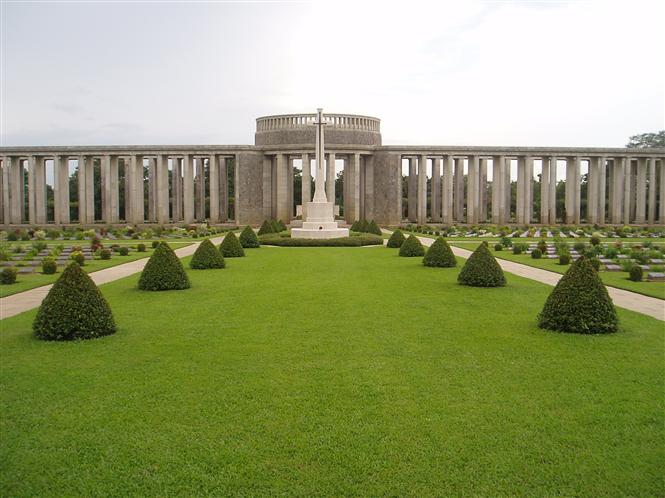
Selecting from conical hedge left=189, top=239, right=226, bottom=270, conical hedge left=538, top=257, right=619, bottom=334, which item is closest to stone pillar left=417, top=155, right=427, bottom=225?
conical hedge left=189, top=239, right=226, bottom=270

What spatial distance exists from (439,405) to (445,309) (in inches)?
291

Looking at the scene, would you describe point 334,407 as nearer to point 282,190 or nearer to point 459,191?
point 282,190

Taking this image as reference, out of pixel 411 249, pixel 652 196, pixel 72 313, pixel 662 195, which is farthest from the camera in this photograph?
pixel 662 195

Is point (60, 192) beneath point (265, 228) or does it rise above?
above

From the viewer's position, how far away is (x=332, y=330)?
13641mm

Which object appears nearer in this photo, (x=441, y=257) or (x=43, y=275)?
(x=43, y=275)

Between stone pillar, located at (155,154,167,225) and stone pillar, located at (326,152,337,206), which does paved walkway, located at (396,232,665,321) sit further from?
stone pillar, located at (155,154,167,225)

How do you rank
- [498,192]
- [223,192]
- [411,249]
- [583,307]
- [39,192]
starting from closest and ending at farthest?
[583,307] → [411,249] → [39,192] → [498,192] → [223,192]

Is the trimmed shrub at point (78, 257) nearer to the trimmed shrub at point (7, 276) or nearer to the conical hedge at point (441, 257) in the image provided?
the trimmed shrub at point (7, 276)

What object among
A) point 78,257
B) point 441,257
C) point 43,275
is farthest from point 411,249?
point 43,275

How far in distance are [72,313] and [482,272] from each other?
1224 cm

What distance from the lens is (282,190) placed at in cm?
6912

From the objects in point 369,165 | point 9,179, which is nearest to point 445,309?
point 369,165

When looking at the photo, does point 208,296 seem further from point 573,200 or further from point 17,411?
point 573,200
